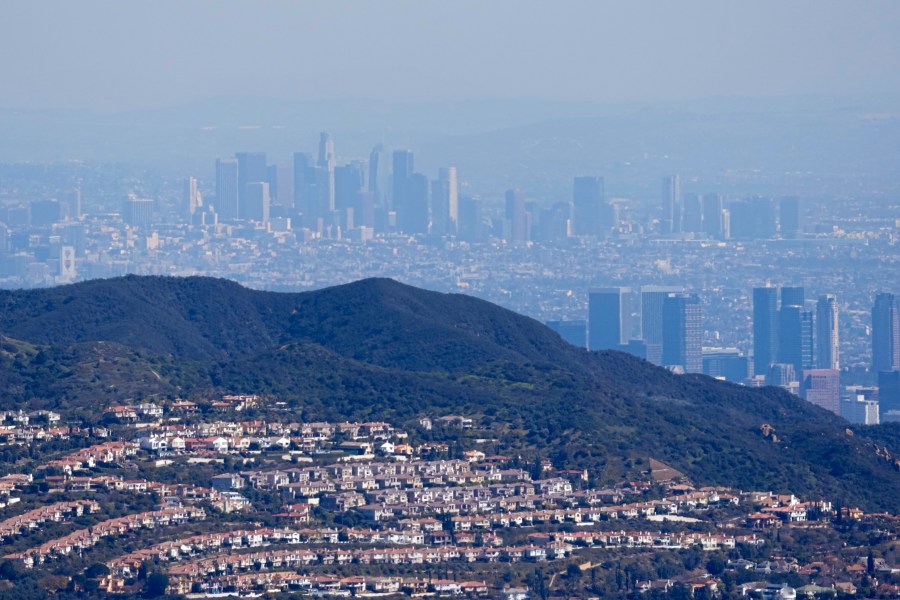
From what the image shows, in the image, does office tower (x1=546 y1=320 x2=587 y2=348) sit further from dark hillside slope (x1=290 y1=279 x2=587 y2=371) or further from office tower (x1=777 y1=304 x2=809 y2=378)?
dark hillside slope (x1=290 y1=279 x2=587 y2=371)

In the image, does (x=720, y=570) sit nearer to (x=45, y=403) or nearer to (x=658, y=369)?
Answer: (x=45, y=403)

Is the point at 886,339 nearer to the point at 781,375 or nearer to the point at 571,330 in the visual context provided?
the point at 571,330

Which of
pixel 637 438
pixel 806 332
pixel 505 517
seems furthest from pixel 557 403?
pixel 806 332

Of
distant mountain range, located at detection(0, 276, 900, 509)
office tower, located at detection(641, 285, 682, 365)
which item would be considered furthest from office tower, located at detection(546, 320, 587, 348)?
distant mountain range, located at detection(0, 276, 900, 509)

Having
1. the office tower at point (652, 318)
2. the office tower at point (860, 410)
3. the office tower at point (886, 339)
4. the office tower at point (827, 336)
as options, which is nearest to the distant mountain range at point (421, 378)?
the office tower at point (860, 410)

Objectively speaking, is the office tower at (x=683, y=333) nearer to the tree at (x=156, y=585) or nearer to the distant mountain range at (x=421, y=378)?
the distant mountain range at (x=421, y=378)

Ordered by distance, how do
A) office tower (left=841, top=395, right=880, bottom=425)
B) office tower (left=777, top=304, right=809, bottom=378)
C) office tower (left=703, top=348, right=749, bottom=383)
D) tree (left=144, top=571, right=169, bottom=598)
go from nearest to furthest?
tree (left=144, top=571, right=169, bottom=598) < office tower (left=841, top=395, right=880, bottom=425) < office tower (left=703, top=348, right=749, bottom=383) < office tower (left=777, top=304, right=809, bottom=378)

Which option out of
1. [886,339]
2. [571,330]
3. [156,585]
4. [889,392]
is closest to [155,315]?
[156,585]
